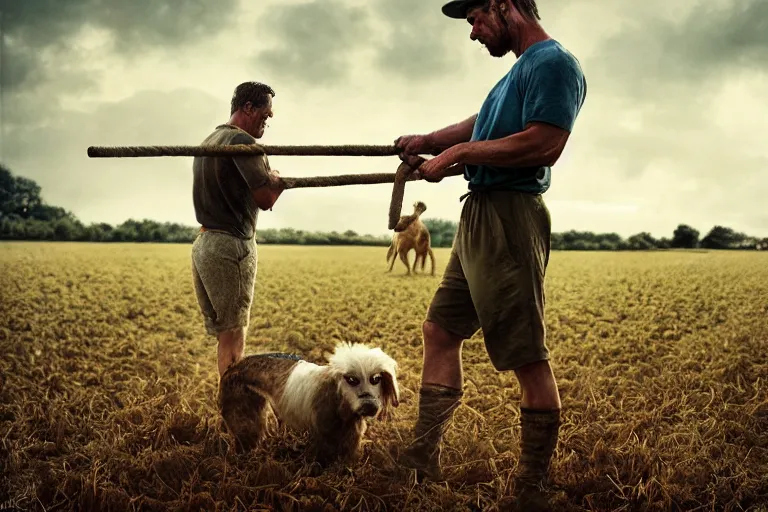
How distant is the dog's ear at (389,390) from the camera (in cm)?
A: 333

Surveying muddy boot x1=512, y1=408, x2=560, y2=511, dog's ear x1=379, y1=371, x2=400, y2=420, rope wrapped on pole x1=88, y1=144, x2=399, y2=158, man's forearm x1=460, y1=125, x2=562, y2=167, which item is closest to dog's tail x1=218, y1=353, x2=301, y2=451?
dog's ear x1=379, y1=371, x2=400, y2=420

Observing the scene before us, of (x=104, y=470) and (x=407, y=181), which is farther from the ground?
(x=407, y=181)

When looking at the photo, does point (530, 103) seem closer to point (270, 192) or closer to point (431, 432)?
point (270, 192)

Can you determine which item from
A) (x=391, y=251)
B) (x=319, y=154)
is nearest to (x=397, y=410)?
(x=319, y=154)

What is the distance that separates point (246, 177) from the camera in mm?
3494

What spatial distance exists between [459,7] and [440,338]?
181 cm

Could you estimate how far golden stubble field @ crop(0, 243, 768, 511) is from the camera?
318cm

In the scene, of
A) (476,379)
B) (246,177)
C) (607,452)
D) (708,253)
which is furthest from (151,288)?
(708,253)

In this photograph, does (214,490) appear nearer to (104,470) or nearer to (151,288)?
(104,470)

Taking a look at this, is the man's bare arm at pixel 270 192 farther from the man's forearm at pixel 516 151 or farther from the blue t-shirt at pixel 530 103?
the man's forearm at pixel 516 151

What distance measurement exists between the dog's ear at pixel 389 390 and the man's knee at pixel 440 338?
0.94 feet

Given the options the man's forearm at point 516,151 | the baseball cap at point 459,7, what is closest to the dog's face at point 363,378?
the man's forearm at point 516,151

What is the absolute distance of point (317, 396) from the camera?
11.1 feet

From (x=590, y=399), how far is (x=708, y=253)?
41.0 feet
